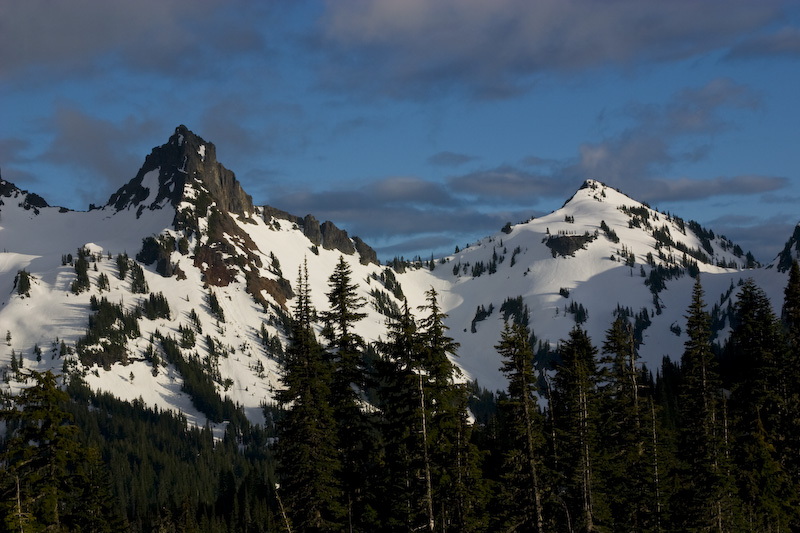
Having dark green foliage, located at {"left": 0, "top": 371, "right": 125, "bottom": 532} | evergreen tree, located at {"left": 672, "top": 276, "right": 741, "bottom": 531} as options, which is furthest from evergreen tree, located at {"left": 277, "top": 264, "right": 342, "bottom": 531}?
evergreen tree, located at {"left": 672, "top": 276, "right": 741, "bottom": 531}

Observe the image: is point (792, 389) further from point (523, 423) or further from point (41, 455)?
point (41, 455)

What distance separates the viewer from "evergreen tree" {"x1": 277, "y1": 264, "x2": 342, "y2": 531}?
4578cm

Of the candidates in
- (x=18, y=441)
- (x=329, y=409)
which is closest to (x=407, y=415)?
(x=329, y=409)

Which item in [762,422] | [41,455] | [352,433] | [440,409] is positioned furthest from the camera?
[762,422]

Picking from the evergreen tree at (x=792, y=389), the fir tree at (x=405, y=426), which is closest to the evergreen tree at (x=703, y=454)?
the evergreen tree at (x=792, y=389)

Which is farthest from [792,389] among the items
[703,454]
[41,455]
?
[41,455]

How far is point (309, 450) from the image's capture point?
45969 mm

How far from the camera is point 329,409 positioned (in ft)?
156

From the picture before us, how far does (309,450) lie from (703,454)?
28.5m

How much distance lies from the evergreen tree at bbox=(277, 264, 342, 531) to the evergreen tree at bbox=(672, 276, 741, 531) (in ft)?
81.8

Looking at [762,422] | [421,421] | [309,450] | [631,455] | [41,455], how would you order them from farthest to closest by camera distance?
[762,422]
[631,455]
[309,450]
[421,421]
[41,455]

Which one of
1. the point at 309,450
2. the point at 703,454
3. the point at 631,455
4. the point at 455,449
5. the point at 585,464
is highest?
the point at 309,450

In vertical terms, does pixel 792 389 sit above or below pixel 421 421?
below

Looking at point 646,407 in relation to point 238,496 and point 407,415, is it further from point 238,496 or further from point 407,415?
point 238,496
